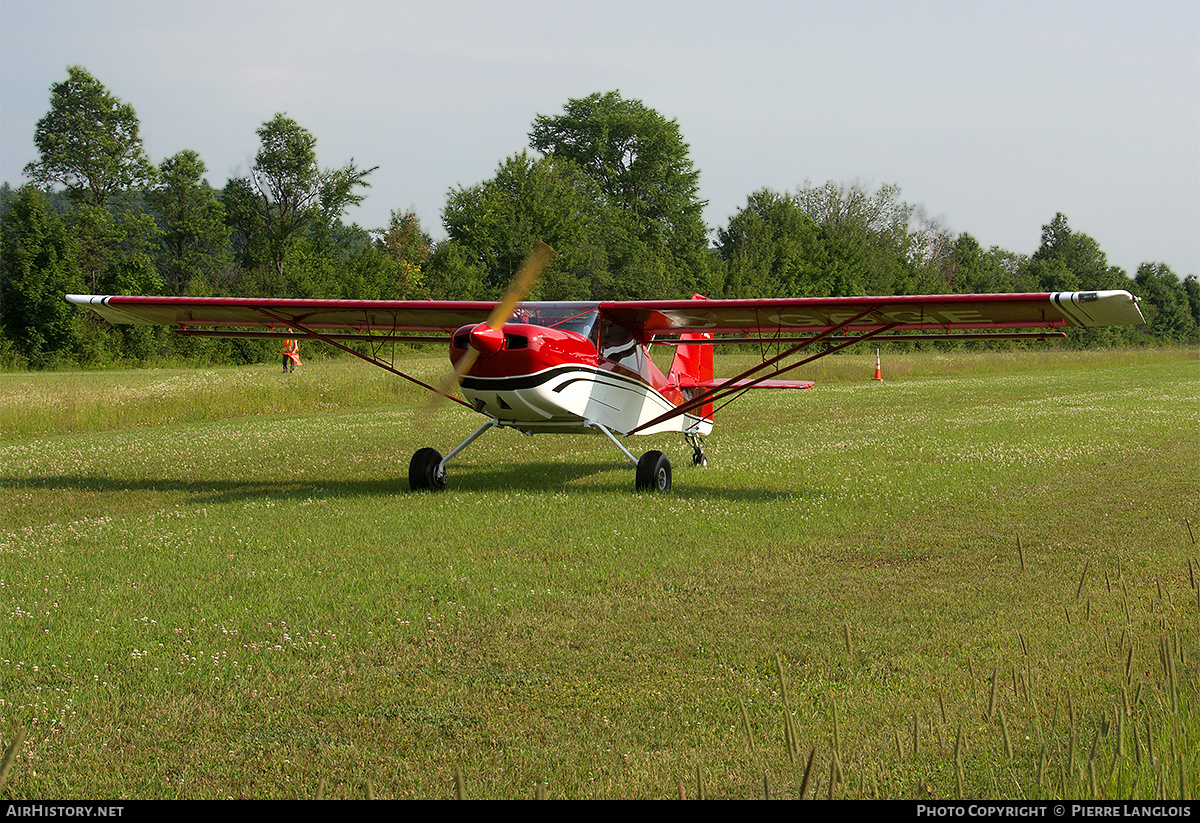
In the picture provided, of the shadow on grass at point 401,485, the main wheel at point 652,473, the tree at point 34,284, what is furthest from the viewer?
the tree at point 34,284

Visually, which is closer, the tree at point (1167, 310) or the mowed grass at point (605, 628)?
the mowed grass at point (605, 628)

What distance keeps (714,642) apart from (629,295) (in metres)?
62.8

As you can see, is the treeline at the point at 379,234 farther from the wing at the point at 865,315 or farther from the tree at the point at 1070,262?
the wing at the point at 865,315

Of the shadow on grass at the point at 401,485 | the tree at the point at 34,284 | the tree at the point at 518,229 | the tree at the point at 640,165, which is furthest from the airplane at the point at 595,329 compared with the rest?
the tree at the point at 640,165

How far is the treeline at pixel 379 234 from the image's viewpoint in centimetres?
4812

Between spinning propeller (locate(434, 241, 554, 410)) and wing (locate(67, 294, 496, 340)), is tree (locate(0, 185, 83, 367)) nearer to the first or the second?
wing (locate(67, 294, 496, 340))

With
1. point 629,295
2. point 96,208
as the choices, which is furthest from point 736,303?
point 629,295

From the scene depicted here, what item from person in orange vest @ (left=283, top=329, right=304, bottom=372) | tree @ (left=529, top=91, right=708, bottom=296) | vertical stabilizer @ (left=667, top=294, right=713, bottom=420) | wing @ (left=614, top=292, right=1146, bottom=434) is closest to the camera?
wing @ (left=614, top=292, right=1146, bottom=434)

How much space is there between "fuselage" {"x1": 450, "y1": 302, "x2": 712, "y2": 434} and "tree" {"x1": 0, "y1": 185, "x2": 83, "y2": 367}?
42.2 meters

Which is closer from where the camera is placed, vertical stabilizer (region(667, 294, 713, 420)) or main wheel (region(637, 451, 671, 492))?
main wheel (region(637, 451, 671, 492))

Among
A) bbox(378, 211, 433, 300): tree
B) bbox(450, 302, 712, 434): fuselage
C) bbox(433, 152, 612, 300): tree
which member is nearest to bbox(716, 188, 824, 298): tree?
bbox(433, 152, 612, 300): tree

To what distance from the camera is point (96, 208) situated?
52875 millimetres

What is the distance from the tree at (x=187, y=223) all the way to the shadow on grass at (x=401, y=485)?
49476 millimetres

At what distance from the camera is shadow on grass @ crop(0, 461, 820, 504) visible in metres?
11.5
